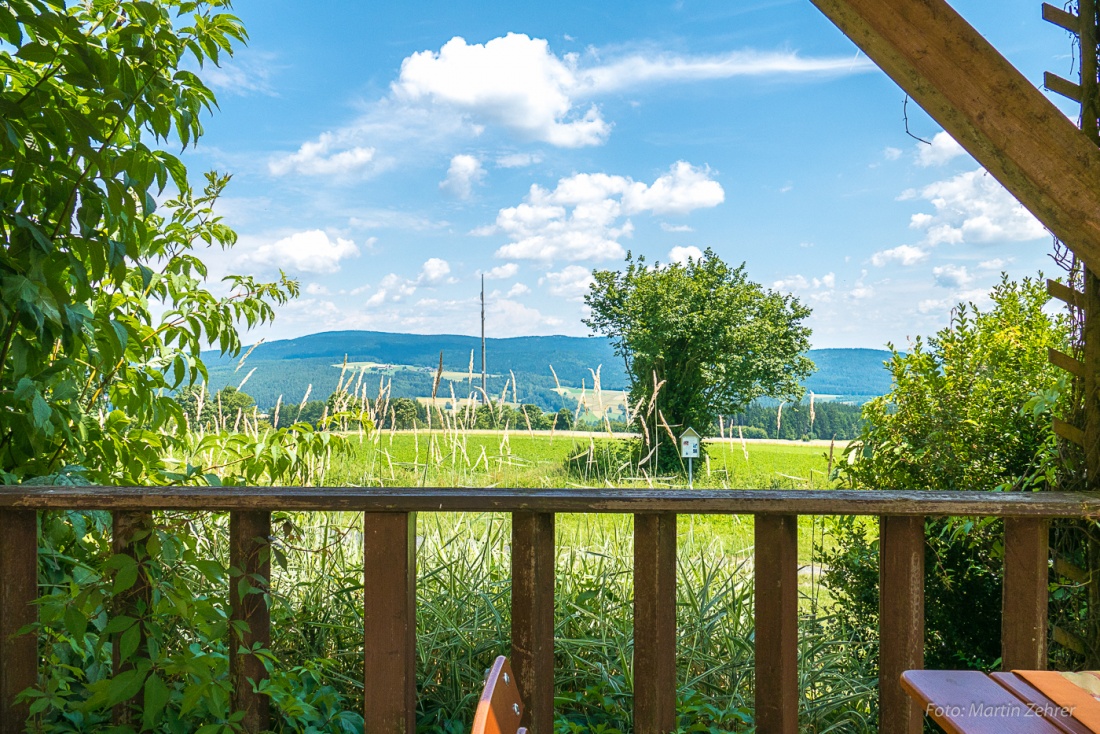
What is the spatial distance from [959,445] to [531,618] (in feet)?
5.45

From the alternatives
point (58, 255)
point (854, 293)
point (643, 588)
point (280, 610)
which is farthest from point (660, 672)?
point (854, 293)

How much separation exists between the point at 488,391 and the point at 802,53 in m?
17.0

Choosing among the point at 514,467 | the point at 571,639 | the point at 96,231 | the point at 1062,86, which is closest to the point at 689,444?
the point at 514,467

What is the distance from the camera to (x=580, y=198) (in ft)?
74.8

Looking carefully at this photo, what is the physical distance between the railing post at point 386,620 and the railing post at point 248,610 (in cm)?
23

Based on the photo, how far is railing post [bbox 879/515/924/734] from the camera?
1.33 m

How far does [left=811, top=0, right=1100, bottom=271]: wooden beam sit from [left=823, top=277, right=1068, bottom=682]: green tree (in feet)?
2.42

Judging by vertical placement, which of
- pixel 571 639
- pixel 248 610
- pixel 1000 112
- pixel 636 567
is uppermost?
pixel 1000 112

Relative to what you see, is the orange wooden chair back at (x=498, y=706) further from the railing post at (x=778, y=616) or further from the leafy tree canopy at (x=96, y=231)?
the leafy tree canopy at (x=96, y=231)

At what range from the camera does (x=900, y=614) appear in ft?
4.41

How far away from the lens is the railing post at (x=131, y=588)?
4.54ft

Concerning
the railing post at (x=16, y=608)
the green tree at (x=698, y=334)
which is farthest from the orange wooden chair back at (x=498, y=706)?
the green tree at (x=698, y=334)

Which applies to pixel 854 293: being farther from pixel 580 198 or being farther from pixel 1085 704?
pixel 580 198

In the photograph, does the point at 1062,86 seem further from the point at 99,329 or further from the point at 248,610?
the point at 99,329
